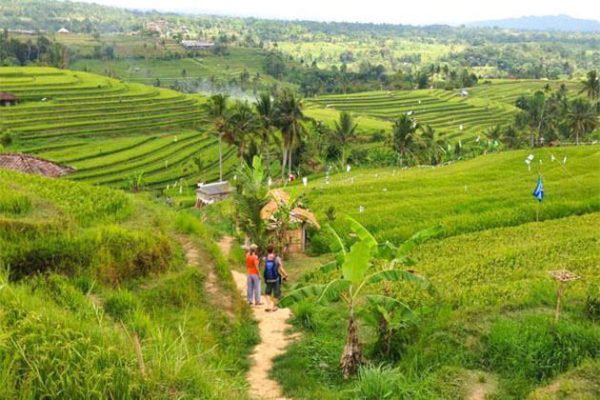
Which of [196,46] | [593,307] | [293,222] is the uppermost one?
[196,46]

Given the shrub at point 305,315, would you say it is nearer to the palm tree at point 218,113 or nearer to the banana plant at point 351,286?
the banana plant at point 351,286

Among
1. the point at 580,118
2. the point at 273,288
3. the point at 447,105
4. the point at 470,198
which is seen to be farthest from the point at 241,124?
A: the point at 447,105

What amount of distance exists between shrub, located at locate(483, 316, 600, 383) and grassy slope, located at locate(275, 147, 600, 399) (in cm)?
2

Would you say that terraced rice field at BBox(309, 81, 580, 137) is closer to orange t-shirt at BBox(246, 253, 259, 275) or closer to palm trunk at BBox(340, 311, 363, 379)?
orange t-shirt at BBox(246, 253, 259, 275)

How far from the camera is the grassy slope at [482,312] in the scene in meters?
9.09

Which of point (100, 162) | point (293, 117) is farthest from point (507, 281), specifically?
point (100, 162)

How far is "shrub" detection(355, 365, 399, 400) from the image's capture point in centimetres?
815

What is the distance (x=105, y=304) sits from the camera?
9750 millimetres

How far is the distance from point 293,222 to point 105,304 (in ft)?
38.8

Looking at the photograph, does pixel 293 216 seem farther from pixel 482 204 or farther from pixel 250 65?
pixel 250 65

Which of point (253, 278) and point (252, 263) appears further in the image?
point (253, 278)

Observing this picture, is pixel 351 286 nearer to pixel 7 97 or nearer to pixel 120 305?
Answer: pixel 120 305

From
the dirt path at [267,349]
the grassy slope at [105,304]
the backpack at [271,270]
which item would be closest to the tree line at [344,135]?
the grassy slope at [105,304]

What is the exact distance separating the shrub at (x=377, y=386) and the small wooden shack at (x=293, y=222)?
37.8 feet
